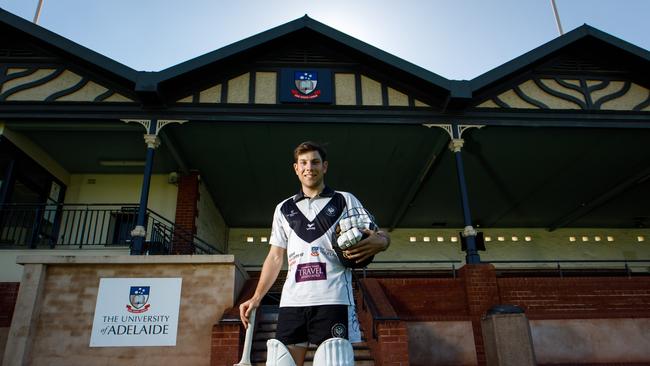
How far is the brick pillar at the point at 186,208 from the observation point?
1062 cm

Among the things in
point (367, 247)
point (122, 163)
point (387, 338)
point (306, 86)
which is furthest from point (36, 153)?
point (367, 247)

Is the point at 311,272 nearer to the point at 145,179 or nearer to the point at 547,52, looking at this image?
the point at 145,179

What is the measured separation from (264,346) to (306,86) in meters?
Result: 5.25

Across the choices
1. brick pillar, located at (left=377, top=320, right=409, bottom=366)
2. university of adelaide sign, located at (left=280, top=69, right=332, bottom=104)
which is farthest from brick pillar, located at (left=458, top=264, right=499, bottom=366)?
university of adelaide sign, located at (left=280, top=69, right=332, bottom=104)

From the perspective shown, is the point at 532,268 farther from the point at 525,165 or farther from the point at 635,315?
the point at 635,315

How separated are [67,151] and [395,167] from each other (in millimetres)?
7869

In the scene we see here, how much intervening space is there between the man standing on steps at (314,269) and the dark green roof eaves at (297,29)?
699cm

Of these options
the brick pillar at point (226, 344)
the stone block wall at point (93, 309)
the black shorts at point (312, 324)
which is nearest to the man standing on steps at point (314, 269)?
the black shorts at point (312, 324)

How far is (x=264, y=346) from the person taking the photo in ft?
22.2

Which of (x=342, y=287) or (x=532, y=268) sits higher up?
(x=532, y=268)

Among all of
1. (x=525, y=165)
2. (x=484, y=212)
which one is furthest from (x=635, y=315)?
(x=484, y=212)

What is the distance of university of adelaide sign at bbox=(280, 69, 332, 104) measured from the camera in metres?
9.39

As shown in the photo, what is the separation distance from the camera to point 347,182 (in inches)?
497

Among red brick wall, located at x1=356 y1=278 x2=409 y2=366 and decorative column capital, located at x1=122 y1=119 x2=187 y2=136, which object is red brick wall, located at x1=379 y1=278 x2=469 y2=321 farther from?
decorative column capital, located at x1=122 y1=119 x2=187 y2=136
